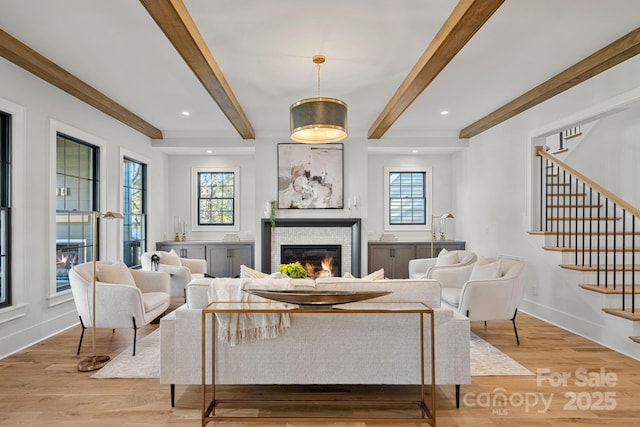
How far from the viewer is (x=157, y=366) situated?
306cm

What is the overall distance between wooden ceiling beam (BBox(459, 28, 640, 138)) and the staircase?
2.17 feet

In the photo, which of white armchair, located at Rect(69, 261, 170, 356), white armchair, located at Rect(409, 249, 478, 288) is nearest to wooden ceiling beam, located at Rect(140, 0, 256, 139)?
white armchair, located at Rect(69, 261, 170, 356)

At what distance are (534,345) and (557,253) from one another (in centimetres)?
122

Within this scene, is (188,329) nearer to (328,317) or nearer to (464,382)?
(328,317)

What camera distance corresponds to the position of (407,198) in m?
7.45

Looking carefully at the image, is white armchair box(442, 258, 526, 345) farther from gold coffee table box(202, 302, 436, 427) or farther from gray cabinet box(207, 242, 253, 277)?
gray cabinet box(207, 242, 253, 277)

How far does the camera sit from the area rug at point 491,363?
296 centimetres

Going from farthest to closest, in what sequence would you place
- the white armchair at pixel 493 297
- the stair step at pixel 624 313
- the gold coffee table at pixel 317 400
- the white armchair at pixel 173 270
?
1. the white armchair at pixel 173 270
2. the white armchair at pixel 493 297
3. the stair step at pixel 624 313
4. the gold coffee table at pixel 317 400

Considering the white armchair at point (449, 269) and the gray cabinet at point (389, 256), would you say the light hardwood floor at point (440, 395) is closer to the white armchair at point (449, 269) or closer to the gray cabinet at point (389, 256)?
the white armchair at point (449, 269)

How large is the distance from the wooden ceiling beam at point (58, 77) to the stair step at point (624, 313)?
587 cm

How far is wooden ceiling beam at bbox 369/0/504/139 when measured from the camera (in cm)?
255

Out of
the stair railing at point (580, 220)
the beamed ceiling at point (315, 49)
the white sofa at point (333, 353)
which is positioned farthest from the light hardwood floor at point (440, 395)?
the beamed ceiling at point (315, 49)

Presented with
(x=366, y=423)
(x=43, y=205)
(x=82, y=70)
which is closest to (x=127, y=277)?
(x=43, y=205)

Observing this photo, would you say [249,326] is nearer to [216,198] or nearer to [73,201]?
[73,201]
